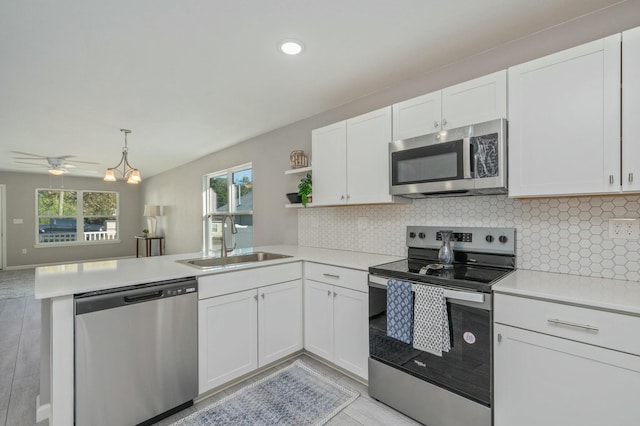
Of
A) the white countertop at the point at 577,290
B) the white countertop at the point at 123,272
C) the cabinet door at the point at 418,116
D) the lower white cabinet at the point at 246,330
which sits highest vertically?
the cabinet door at the point at 418,116

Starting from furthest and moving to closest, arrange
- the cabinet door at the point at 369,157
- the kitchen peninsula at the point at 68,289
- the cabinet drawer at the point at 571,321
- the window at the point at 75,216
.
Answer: the window at the point at 75,216 < the cabinet door at the point at 369,157 < the kitchen peninsula at the point at 68,289 < the cabinet drawer at the point at 571,321

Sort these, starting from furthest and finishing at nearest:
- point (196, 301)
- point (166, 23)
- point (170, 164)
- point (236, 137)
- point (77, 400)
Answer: point (170, 164) → point (236, 137) → point (196, 301) → point (166, 23) → point (77, 400)

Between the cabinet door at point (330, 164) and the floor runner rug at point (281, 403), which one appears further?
the cabinet door at point (330, 164)

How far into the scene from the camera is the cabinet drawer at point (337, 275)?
2.14 metres

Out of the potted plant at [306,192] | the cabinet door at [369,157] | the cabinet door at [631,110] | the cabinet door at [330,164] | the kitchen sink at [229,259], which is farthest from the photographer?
the potted plant at [306,192]

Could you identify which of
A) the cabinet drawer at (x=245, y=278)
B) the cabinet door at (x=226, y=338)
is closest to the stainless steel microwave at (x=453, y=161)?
the cabinet drawer at (x=245, y=278)

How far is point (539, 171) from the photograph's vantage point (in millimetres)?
1623

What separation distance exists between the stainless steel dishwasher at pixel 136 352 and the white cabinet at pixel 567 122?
2201 mm

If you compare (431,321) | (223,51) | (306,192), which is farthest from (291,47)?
(431,321)

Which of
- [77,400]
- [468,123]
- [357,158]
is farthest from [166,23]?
[77,400]

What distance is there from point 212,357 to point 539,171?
2.38 m

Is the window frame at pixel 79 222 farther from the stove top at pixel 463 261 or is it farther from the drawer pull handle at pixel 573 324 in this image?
the drawer pull handle at pixel 573 324

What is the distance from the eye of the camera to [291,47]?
6.70ft

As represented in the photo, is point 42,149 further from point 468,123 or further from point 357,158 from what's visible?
point 468,123
